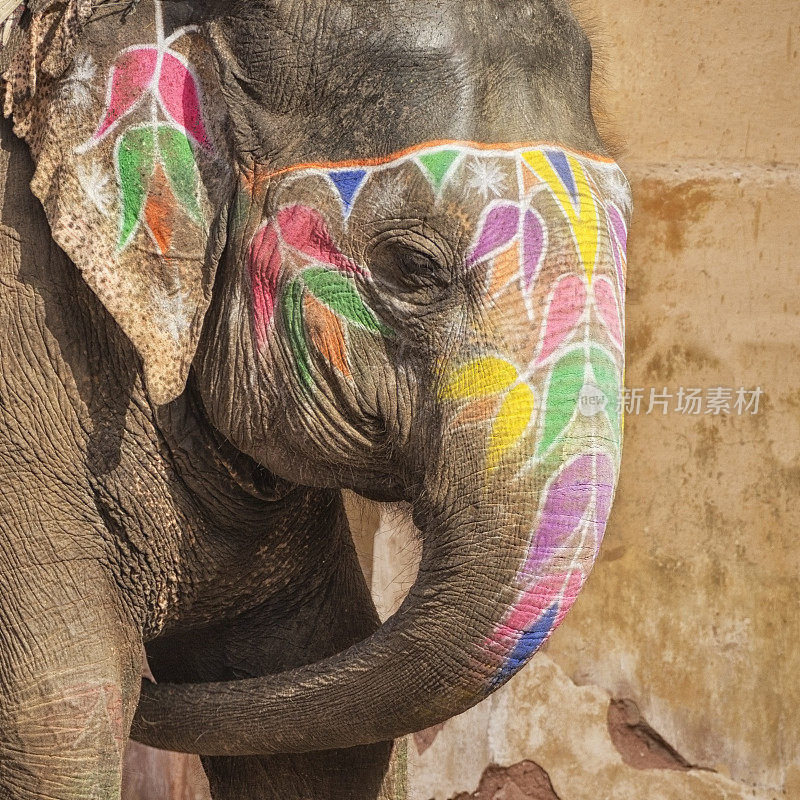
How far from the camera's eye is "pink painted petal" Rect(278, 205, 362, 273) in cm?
166

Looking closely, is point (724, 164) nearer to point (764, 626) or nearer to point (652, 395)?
point (652, 395)

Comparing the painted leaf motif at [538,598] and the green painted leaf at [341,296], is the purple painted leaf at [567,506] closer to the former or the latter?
the painted leaf motif at [538,598]

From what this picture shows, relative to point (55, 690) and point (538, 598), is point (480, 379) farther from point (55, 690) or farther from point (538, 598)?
point (55, 690)

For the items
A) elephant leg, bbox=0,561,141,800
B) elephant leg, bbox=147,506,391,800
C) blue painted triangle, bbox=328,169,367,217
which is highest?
blue painted triangle, bbox=328,169,367,217

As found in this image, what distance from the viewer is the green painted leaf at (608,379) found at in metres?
1.58

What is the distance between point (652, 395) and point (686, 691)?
627 mm

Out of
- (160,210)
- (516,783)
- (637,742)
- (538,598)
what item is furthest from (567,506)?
(516,783)

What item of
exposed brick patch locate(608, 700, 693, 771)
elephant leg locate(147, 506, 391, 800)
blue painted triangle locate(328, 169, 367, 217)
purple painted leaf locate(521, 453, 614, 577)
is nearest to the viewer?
purple painted leaf locate(521, 453, 614, 577)

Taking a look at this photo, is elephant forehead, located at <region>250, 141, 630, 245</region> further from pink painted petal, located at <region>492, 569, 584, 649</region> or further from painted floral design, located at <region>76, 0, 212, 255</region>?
pink painted petal, located at <region>492, 569, 584, 649</region>

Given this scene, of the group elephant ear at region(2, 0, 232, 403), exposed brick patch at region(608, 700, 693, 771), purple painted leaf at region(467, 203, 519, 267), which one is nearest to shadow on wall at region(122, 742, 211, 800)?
exposed brick patch at region(608, 700, 693, 771)

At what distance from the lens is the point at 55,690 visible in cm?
172

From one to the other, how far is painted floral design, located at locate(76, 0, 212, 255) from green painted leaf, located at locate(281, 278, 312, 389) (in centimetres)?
15

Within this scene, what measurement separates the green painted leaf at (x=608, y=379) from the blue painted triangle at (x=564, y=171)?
180 millimetres

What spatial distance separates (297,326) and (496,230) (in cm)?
26
